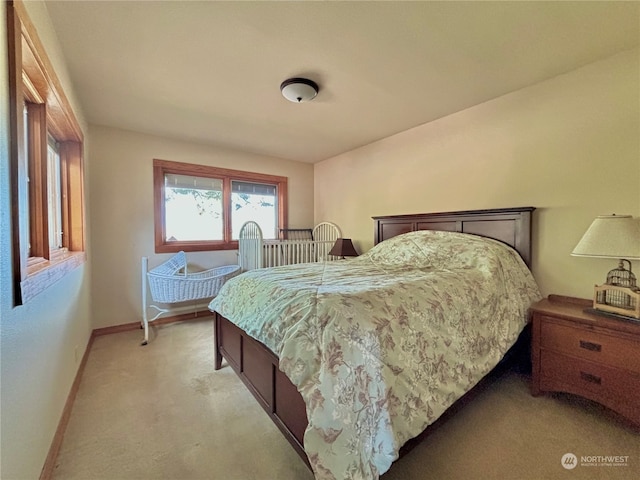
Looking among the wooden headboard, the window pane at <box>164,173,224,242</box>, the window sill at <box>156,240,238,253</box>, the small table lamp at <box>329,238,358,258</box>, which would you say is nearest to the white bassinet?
the window sill at <box>156,240,238,253</box>

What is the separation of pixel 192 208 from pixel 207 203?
0.21m

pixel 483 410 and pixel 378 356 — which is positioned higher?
pixel 378 356

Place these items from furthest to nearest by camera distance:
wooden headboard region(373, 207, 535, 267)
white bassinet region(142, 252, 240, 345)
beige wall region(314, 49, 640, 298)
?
white bassinet region(142, 252, 240, 345)
wooden headboard region(373, 207, 535, 267)
beige wall region(314, 49, 640, 298)

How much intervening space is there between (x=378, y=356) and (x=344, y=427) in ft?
0.96

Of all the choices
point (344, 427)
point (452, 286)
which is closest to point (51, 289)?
point (344, 427)

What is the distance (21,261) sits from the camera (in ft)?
3.18

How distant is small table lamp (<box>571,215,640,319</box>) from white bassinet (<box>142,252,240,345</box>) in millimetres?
3229

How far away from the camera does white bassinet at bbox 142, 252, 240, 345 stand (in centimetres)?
280

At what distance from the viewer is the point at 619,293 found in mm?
1729

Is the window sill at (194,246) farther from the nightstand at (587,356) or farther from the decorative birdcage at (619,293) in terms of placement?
the decorative birdcage at (619,293)

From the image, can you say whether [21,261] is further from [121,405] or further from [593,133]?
[593,133]

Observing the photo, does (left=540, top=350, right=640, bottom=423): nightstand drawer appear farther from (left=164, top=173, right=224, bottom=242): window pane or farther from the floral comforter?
(left=164, top=173, right=224, bottom=242): window pane

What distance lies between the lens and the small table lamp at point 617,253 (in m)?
1.58

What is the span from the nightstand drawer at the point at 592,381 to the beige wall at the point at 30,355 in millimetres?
2703
